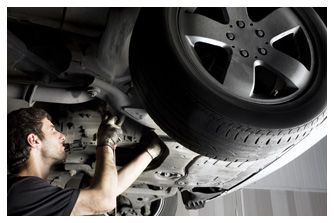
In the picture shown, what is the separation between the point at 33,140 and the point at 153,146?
36cm

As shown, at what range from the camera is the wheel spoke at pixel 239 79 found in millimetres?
874

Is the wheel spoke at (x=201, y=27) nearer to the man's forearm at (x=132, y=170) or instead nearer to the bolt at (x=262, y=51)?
the bolt at (x=262, y=51)

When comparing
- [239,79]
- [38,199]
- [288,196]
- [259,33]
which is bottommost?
[38,199]

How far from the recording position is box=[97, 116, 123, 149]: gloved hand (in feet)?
3.45

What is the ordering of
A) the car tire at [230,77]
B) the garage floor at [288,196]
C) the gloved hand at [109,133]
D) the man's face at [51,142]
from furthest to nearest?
the garage floor at [288,196]
the gloved hand at [109,133]
the man's face at [51,142]
the car tire at [230,77]

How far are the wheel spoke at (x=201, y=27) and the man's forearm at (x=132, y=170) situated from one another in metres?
0.43

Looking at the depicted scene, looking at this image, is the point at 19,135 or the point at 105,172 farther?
the point at 105,172

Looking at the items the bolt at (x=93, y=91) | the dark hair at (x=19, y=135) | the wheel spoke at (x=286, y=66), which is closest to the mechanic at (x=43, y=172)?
the dark hair at (x=19, y=135)

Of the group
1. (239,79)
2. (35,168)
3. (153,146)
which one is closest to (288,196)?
(153,146)

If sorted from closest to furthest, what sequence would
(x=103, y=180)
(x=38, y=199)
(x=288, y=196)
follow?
(x=38, y=199) → (x=103, y=180) → (x=288, y=196)

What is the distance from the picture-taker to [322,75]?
3.13 ft

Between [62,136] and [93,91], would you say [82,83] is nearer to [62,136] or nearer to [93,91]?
[93,91]

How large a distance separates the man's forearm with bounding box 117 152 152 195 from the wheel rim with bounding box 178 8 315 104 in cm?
38

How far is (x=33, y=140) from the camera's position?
2.99 feet
